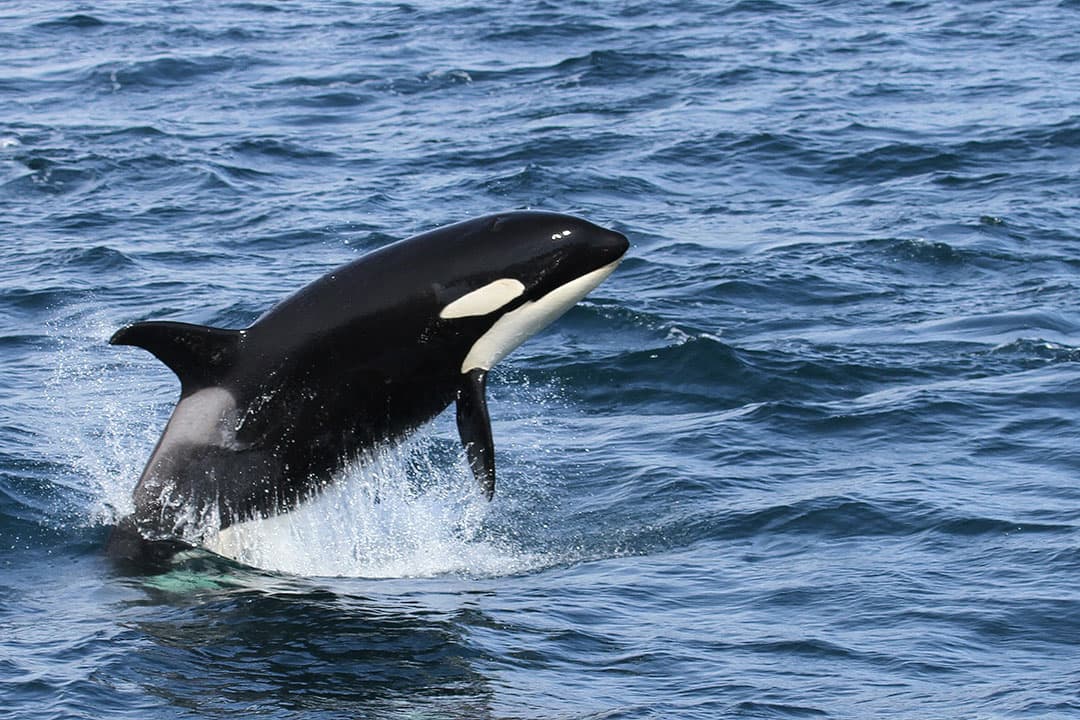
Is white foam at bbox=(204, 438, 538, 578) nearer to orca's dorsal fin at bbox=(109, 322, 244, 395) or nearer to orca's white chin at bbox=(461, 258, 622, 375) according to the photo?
orca's white chin at bbox=(461, 258, 622, 375)

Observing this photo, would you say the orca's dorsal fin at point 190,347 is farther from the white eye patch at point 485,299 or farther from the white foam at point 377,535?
the white eye patch at point 485,299

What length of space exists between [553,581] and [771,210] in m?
10.9

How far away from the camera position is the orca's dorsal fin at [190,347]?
10.0 meters

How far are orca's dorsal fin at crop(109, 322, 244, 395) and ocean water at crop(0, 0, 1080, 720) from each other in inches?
34.6

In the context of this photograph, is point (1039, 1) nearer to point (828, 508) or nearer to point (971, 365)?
point (971, 365)

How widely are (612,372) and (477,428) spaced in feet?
17.1

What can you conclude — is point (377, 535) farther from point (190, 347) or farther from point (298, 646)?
point (298, 646)

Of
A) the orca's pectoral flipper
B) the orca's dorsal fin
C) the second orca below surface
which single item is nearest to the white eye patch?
the second orca below surface

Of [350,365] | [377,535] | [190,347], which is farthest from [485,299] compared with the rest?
[377,535]

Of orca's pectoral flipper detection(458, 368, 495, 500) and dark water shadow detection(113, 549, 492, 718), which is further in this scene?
orca's pectoral flipper detection(458, 368, 495, 500)

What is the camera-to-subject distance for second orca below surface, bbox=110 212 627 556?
10570mm

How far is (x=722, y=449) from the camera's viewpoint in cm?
1397

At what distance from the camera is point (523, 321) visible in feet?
36.4

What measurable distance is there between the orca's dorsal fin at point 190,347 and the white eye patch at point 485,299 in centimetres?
126
